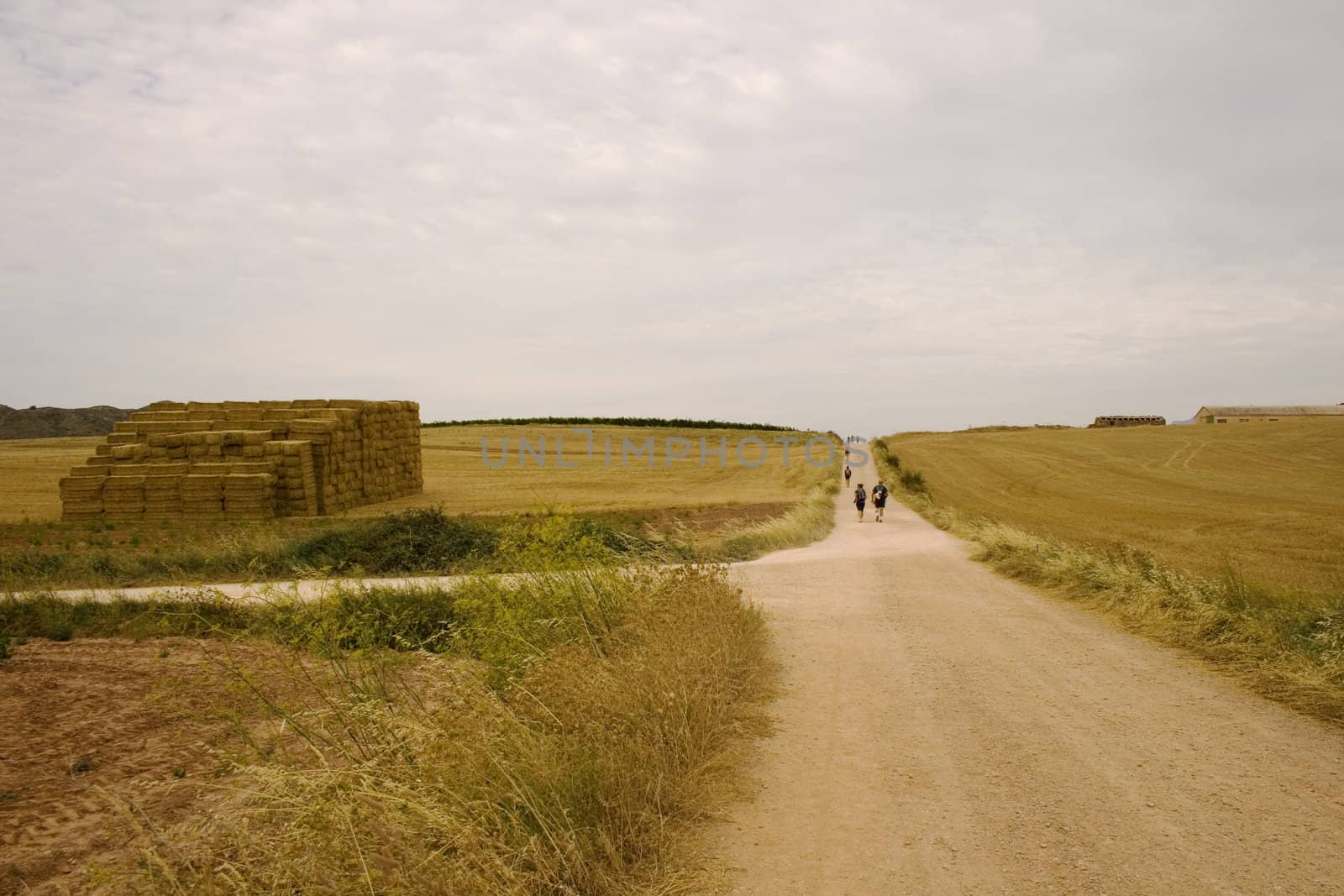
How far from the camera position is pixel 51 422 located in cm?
8600

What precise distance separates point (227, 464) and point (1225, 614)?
89.6ft

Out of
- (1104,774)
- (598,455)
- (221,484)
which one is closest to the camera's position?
(1104,774)

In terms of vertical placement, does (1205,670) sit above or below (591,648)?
below

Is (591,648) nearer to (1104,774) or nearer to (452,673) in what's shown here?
(452,673)

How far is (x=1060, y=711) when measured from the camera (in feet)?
23.7

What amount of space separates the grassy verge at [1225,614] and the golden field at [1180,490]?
31.1 inches

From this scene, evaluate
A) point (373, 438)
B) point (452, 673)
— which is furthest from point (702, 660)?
point (373, 438)

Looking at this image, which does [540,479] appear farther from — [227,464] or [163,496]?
[163,496]

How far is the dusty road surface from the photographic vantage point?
4418 mm

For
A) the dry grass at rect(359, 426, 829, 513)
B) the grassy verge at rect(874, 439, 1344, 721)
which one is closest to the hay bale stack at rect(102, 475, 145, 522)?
the dry grass at rect(359, 426, 829, 513)

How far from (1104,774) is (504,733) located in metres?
4.15

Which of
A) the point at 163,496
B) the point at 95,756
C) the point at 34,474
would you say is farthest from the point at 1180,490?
the point at 34,474

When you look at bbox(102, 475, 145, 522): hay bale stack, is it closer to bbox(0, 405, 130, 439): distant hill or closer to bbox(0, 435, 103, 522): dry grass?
bbox(0, 435, 103, 522): dry grass

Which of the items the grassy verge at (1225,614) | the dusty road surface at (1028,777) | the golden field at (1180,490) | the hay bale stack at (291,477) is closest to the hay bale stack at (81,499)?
the hay bale stack at (291,477)
